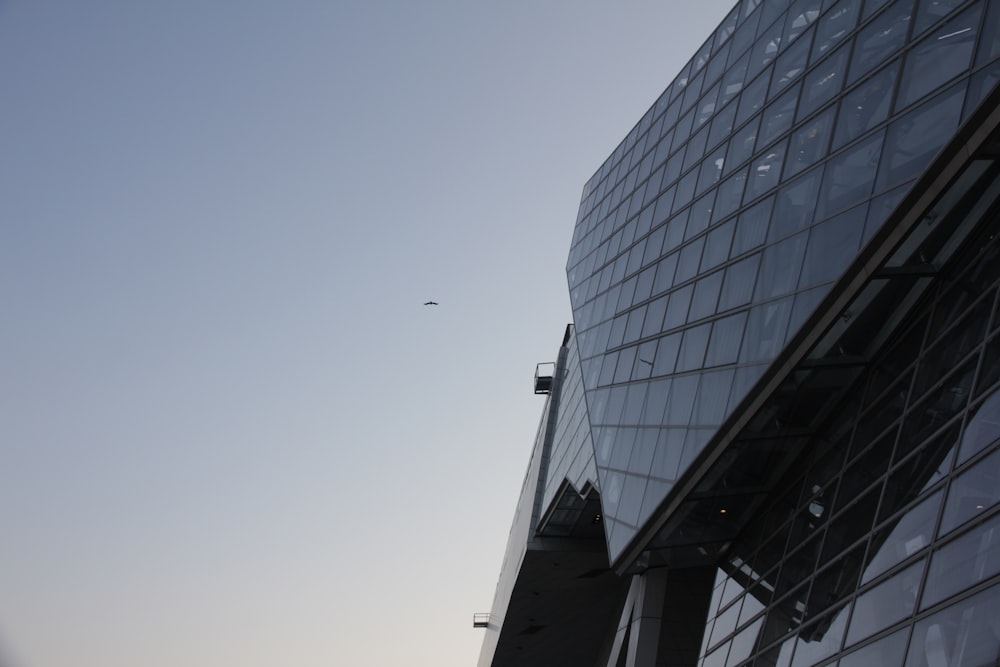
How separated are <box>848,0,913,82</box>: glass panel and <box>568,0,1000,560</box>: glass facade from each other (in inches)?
1.5

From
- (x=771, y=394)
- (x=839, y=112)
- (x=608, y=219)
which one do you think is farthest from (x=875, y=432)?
(x=608, y=219)

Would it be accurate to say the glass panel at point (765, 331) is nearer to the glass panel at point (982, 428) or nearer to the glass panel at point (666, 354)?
the glass panel at point (982, 428)

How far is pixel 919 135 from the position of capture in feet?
42.0

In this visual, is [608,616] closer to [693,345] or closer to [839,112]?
[693,345]

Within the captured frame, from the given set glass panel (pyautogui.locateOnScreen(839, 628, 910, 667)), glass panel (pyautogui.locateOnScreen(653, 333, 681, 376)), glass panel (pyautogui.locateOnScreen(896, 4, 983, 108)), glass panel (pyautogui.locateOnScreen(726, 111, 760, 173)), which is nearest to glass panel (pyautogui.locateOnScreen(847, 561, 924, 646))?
glass panel (pyautogui.locateOnScreen(839, 628, 910, 667))

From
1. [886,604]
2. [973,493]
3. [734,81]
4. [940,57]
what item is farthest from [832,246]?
[734,81]

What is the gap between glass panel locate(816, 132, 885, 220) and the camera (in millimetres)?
13867

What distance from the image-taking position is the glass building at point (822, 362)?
1182 centimetres

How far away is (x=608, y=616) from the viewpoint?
39719 millimetres

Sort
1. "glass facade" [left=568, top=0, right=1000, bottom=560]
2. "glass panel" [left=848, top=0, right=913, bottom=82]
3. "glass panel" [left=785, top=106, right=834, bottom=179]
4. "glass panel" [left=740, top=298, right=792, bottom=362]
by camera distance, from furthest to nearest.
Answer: "glass panel" [left=785, top=106, right=834, bottom=179]
"glass panel" [left=740, top=298, right=792, bottom=362]
"glass panel" [left=848, top=0, right=913, bottom=82]
"glass facade" [left=568, top=0, right=1000, bottom=560]

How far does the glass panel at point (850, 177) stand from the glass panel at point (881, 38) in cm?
187

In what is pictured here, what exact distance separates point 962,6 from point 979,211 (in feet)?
10.4

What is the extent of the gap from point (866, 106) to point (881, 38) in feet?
4.94

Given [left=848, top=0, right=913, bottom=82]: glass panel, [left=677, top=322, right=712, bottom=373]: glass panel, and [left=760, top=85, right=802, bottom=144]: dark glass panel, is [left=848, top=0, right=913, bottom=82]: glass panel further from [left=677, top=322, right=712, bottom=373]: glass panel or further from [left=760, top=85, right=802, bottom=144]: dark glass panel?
[left=677, top=322, right=712, bottom=373]: glass panel
